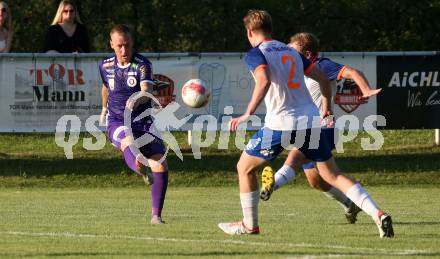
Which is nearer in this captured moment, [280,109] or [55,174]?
[280,109]

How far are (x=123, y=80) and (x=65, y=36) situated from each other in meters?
7.46

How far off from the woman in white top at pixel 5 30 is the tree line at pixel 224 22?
1004 centimetres

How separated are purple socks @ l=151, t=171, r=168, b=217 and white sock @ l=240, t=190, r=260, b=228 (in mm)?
1856

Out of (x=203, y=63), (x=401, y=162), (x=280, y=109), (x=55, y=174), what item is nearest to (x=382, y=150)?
(x=401, y=162)

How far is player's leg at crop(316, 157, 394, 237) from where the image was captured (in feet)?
31.9

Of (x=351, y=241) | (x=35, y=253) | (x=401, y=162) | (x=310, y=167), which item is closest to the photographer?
(x=35, y=253)

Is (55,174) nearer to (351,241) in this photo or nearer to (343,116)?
(343,116)

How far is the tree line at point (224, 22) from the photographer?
29969mm

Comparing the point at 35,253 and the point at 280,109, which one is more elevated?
the point at 280,109

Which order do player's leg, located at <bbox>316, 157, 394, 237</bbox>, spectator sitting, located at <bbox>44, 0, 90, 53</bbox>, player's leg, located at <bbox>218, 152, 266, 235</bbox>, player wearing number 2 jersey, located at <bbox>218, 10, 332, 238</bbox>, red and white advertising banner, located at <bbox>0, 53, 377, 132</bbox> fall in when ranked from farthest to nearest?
spectator sitting, located at <bbox>44, 0, 90, 53</bbox>, red and white advertising banner, located at <bbox>0, 53, 377, 132</bbox>, player's leg, located at <bbox>218, 152, 266, 235</bbox>, player wearing number 2 jersey, located at <bbox>218, 10, 332, 238</bbox>, player's leg, located at <bbox>316, 157, 394, 237</bbox>

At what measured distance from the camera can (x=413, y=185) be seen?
1973 cm

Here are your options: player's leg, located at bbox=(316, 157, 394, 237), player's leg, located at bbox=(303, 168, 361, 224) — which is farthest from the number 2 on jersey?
player's leg, located at bbox=(303, 168, 361, 224)

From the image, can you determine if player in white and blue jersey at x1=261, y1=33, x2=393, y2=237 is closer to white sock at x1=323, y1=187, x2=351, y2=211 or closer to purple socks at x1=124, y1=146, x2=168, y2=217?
white sock at x1=323, y1=187, x2=351, y2=211

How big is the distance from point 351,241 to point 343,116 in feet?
31.9
